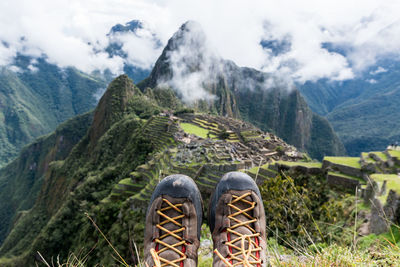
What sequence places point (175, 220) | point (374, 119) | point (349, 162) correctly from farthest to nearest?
point (374, 119), point (349, 162), point (175, 220)

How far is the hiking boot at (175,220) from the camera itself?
2.43 m

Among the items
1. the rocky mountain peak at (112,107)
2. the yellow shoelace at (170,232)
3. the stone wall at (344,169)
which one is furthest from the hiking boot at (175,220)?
the rocky mountain peak at (112,107)

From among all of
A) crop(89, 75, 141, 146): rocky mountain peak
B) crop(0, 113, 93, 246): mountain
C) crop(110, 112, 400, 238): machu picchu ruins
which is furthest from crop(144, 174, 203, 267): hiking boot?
crop(0, 113, 93, 246): mountain

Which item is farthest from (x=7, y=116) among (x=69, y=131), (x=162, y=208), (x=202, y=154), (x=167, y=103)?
(x=162, y=208)

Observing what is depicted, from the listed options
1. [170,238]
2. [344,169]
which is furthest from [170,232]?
[344,169]

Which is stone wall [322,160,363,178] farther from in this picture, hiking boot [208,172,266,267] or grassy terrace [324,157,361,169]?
hiking boot [208,172,266,267]

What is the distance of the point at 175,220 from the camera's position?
2.75 m

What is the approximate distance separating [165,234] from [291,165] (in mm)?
11337

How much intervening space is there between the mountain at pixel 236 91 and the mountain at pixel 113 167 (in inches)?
1420

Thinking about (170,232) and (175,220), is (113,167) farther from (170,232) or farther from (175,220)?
(170,232)

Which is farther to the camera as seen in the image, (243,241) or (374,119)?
(374,119)

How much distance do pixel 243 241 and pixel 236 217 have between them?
521mm

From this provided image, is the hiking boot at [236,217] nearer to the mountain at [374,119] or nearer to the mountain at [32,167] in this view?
the mountain at [32,167]

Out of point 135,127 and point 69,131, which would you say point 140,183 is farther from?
point 69,131
